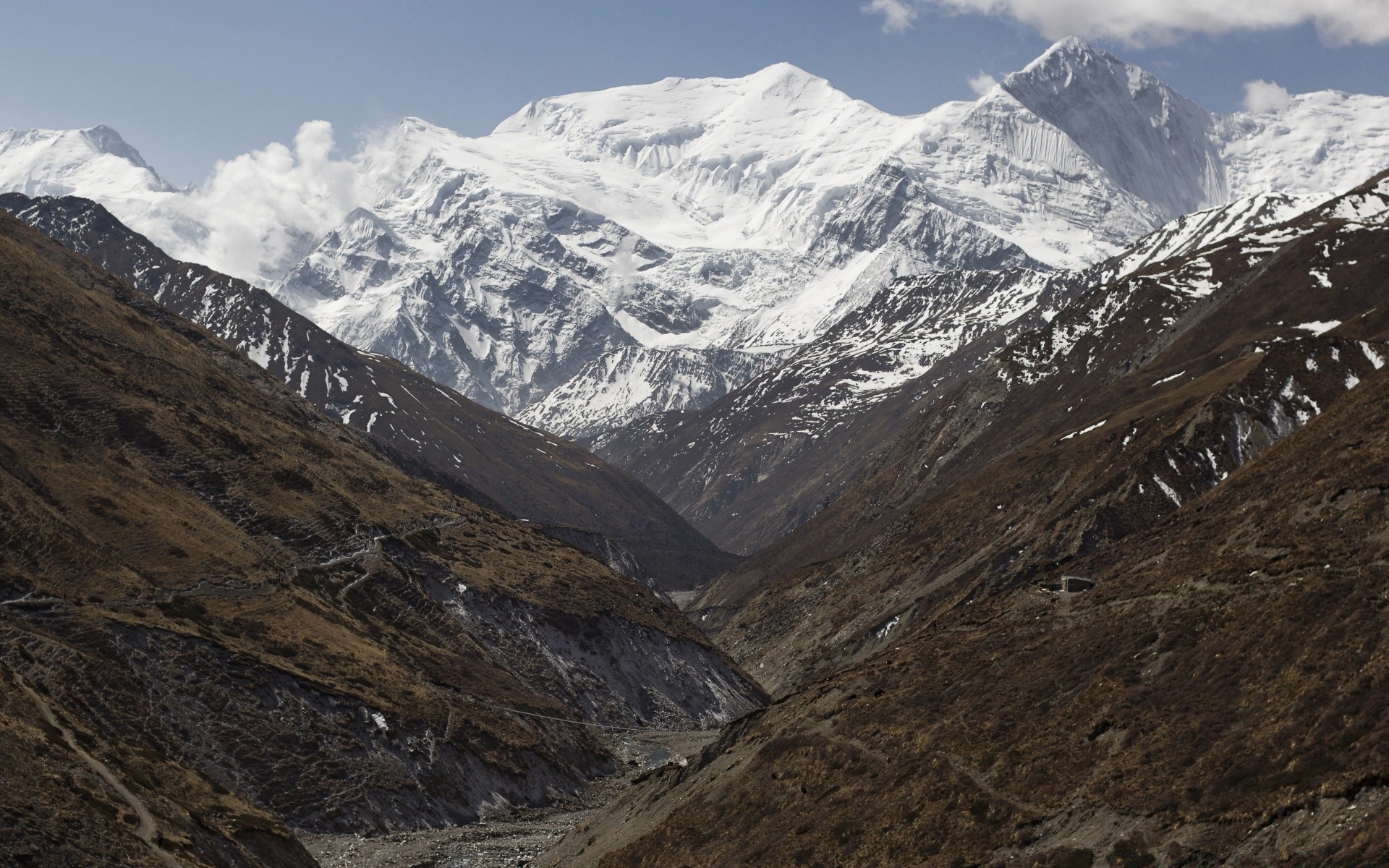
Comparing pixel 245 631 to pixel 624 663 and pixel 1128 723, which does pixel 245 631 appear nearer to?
pixel 624 663

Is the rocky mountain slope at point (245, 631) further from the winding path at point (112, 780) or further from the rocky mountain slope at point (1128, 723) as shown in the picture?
the rocky mountain slope at point (1128, 723)

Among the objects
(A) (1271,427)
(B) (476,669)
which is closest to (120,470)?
(B) (476,669)

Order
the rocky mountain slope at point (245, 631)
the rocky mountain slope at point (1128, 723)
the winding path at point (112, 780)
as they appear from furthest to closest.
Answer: the rocky mountain slope at point (245, 631)
the winding path at point (112, 780)
the rocky mountain slope at point (1128, 723)

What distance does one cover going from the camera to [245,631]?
114m

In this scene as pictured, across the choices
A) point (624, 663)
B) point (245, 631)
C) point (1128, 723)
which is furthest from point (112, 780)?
point (624, 663)

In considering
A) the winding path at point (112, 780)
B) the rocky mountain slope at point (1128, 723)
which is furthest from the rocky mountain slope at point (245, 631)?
the rocky mountain slope at point (1128, 723)

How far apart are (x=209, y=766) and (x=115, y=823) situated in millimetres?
34473

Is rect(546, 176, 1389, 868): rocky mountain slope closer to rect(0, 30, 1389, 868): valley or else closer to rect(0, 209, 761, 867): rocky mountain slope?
rect(0, 30, 1389, 868): valley

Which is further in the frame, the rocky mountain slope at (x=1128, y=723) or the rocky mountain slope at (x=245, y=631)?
the rocky mountain slope at (x=245, y=631)

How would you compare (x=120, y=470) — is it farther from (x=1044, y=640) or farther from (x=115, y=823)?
(x=1044, y=640)

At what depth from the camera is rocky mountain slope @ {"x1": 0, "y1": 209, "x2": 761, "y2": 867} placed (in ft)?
255

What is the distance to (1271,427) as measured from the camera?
15225 centimetres

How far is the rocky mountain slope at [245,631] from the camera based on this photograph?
7775 cm

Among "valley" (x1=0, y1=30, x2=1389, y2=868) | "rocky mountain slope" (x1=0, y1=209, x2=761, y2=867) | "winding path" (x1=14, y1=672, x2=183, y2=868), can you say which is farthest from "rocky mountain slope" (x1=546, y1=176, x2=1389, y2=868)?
"rocky mountain slope" (x1=0, y1=209, x2=761, y2=867)
